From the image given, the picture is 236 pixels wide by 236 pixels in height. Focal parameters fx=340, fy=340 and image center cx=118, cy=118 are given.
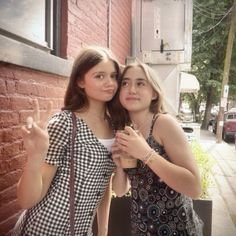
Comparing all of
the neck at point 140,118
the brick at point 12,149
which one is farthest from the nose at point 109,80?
the brick at point 12,149

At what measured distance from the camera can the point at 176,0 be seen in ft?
18.9

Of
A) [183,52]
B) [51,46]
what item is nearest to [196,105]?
[183,52]

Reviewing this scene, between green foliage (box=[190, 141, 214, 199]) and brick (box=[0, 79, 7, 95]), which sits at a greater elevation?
brick (box=[0, 79, 7, 95])

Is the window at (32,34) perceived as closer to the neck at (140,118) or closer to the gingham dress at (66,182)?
the gingham dress at (66,182)

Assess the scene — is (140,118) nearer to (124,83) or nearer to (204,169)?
(124,83)

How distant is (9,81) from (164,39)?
4.07 m

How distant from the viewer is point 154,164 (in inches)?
74.2

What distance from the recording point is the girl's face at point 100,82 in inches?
80.2

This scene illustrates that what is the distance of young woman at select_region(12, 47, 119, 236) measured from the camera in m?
1.68

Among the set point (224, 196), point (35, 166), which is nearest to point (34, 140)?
point (35, 166)

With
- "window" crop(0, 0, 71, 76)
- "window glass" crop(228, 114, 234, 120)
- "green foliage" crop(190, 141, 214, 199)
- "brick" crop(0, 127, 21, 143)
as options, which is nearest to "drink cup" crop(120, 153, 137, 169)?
"brick" crop(0, 127, 21, 143)

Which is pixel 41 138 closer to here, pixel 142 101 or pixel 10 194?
pixel 142 101

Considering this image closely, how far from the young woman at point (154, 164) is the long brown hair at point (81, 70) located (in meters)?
0.22

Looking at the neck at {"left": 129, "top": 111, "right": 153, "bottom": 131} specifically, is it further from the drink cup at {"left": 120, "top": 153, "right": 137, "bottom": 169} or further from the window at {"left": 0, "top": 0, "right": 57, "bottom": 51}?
the window at {"left": 0, "top": 0, "right": 57, "bottom": 51}
